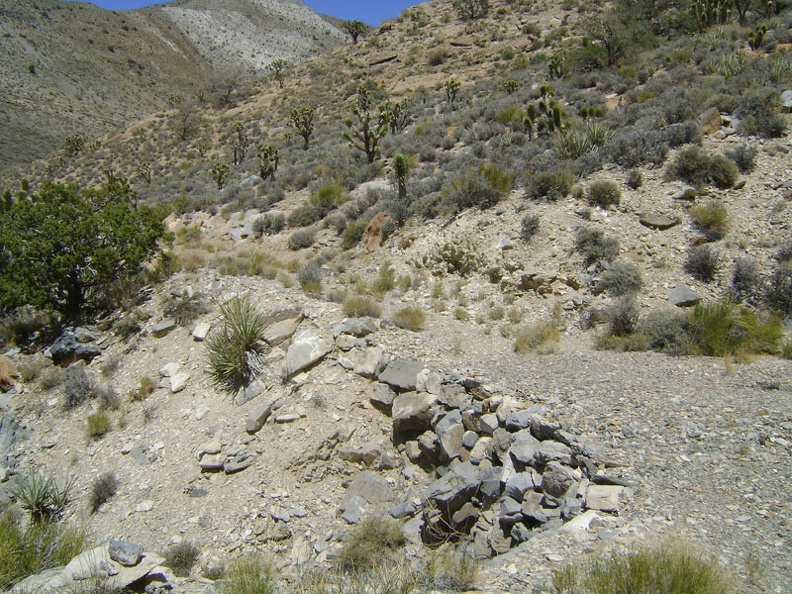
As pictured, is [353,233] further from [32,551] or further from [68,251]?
[32,551]

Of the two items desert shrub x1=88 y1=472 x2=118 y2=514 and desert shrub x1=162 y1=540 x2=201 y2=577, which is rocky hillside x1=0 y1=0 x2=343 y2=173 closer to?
desert shrub x1=88 y1=472 x2=118 y2=514

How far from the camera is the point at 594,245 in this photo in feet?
31.7

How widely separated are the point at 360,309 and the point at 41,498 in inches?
215

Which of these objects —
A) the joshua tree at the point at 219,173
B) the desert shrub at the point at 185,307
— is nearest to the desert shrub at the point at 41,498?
the desert shrub at the point at 185,307

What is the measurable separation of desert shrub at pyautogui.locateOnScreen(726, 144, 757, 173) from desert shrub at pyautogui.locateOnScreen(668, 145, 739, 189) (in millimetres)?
156

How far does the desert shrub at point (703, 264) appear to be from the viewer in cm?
877

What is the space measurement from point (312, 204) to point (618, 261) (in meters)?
9.97

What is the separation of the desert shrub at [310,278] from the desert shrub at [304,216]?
155 inches

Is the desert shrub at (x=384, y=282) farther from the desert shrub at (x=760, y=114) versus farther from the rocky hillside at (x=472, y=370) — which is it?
the desert shrub at (x=760, y=114)

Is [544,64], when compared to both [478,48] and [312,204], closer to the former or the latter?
[478,48]

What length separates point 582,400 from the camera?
5941 mm

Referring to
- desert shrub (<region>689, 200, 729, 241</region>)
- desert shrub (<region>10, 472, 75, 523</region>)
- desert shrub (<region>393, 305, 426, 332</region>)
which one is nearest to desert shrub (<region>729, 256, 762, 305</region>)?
desert shrub (<region>689, 200, 729, 241</region>)

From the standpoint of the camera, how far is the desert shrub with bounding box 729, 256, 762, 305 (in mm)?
8266

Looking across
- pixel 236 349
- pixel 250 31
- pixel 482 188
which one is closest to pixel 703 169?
pixel 482 188
